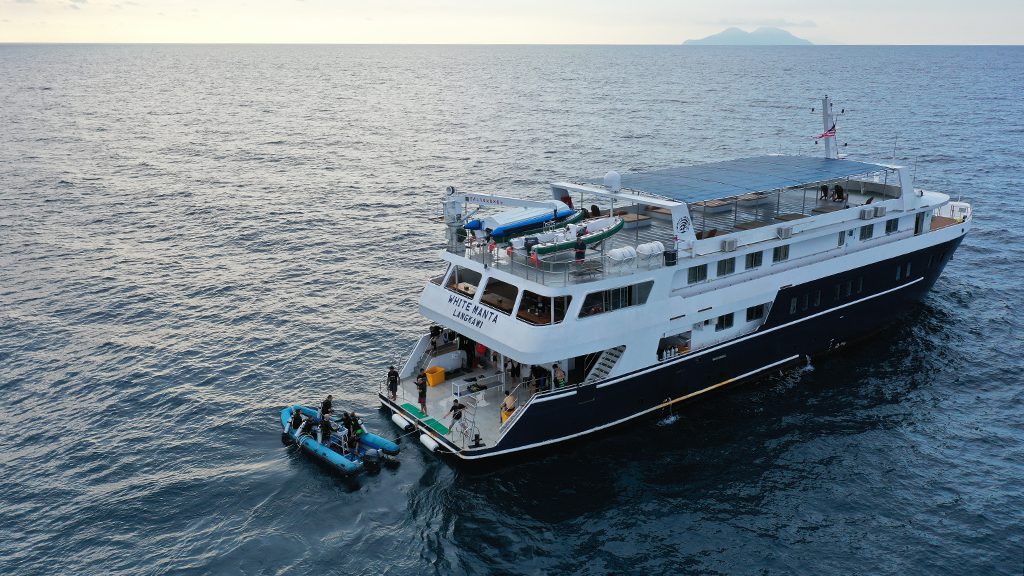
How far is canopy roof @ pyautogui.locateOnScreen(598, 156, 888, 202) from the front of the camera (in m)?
34.3

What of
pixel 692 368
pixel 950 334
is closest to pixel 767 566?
pixel 692 368

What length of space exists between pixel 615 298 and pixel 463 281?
278 inches

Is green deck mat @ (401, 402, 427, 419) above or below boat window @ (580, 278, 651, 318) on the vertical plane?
below

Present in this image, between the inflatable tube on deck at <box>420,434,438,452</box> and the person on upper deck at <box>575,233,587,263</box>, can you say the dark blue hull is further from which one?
the person on upper deck at <box>575,233,587,263</box>

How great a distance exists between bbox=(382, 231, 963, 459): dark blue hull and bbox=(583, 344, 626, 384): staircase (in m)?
0.59

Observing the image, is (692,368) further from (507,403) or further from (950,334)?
(950,334)

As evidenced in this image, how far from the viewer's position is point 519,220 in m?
32.8

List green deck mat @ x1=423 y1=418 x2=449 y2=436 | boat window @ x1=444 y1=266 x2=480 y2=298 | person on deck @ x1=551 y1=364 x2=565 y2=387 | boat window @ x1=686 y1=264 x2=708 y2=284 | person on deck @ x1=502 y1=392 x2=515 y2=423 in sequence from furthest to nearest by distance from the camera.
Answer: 1. boat window @ x1=686 y1=264 x2=708 y2=284
2. boat window @ x1=444 y1=266 x2=480 y2=298
3. person on deck @ x1=551 y1=364 x2=565 y2=387
4. green deck mat @ x1=423 y1=418 x2=449 y2=436
5. person on deck @ x1=502 y1=392 x2=515 y2=423

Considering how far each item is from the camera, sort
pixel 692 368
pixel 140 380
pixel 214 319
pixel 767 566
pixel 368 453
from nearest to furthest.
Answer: pixel 767 566, pixel 368 453, pixel 692 368, pixel 140 380, pixel 214 319

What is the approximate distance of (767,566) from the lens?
24766 mm

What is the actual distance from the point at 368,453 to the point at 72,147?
9041cm

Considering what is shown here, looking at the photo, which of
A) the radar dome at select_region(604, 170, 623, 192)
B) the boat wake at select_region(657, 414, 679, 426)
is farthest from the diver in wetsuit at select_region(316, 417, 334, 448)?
the radar dome at select_region(604, 170, 623, 192)

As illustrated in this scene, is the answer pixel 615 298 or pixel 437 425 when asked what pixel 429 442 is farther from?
pixel 615 298

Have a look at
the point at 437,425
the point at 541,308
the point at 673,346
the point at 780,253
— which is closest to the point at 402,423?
the point at 437,425
